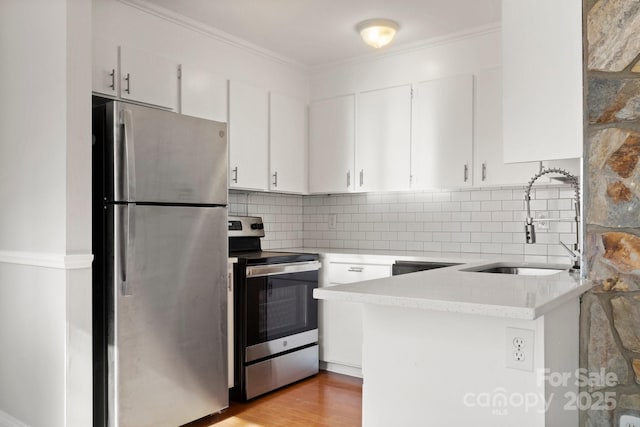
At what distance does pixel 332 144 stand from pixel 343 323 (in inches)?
58.3

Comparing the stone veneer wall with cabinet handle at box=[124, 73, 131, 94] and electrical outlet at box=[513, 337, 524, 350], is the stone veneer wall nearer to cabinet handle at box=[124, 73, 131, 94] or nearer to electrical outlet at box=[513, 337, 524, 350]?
electrical outlet at box=[513, 337, 524, 350]

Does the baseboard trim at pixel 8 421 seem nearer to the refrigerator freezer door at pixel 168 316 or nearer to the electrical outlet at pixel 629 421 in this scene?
the refrigerator freezer door at pixel 168 316

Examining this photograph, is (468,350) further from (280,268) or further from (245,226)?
(245,226)

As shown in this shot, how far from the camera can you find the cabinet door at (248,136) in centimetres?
366

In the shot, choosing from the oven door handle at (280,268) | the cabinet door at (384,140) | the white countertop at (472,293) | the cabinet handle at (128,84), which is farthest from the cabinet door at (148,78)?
the white countertop at (472,293)

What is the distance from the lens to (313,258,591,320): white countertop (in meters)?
1.34

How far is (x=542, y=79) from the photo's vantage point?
1979 millimetres

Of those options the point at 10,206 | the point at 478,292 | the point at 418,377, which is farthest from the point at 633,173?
the point at 10,206

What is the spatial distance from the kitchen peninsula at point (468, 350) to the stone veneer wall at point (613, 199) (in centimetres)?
12

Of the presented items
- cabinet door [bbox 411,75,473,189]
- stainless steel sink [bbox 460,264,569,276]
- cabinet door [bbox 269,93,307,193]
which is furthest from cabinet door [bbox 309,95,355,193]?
stainless steel sink [bbox 460,264,569,276]

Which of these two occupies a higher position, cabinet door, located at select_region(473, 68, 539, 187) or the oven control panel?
cabinet door, located at select_region(473, 68, 539, 187)

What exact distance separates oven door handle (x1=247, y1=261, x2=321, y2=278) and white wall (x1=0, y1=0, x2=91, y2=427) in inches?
42.5

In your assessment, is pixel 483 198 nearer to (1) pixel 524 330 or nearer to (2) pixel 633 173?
(2) pixel 633 173

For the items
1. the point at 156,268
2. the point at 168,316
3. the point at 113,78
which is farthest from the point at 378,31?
the point at 168,316
